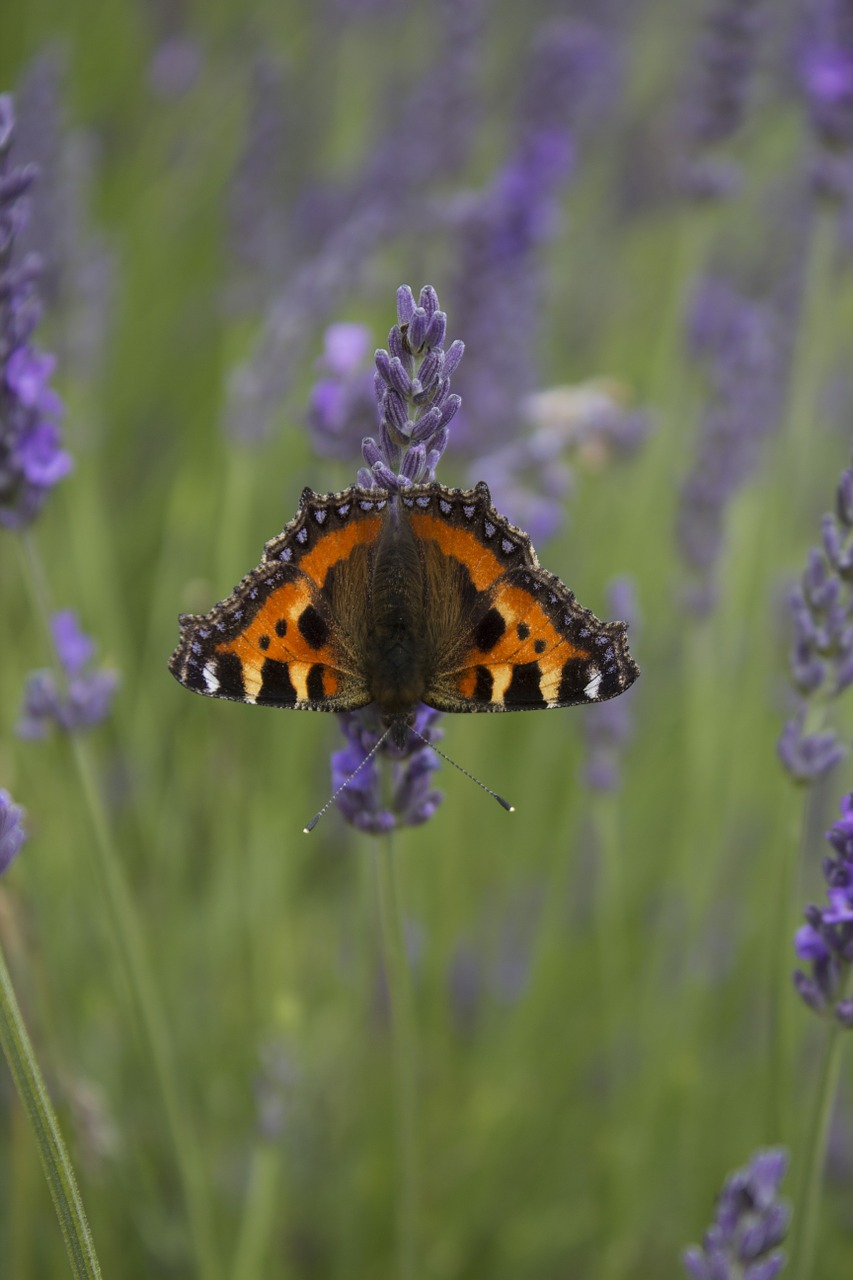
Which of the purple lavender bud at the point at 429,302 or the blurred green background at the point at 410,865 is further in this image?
the blurred green background at the point at 410,865

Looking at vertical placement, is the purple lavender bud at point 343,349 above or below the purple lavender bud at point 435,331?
above

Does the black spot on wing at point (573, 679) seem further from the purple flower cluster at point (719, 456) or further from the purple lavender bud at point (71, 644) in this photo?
the purple flower cluster at point (719, 456)

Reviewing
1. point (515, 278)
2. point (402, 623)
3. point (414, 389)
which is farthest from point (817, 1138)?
point (515, 278)

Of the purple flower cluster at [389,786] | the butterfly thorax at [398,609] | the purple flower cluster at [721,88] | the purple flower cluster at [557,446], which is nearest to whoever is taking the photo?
the purple flower cluster at [389,786]

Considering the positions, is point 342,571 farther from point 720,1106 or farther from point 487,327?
point 720,1106

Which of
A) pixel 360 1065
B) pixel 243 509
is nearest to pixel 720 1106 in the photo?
pixel 360 1065

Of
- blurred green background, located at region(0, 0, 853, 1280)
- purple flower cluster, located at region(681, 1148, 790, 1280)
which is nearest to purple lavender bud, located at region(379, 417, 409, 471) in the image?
blurred green background, located at region(0, 0, 853, 1280)

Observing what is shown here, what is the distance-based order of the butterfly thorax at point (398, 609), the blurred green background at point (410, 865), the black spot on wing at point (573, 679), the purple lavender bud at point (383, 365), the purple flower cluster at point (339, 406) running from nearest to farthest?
the purple lavender bud at point (383, 365)
the black spot on wing at point (573, 679)
the butterfly thorax at point (398, 609)
the purple flower cluster at point (339, 406)
the blurred green background at point (410, 865)

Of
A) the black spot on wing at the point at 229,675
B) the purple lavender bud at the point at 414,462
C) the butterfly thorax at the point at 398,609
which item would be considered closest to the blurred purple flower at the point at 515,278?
the butterfly thorax at the point at 398,609
